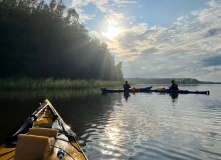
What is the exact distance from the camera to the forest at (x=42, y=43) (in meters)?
33.1

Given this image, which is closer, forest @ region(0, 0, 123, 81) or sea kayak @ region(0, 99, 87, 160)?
sea kayak @ region(0, 99, 87, 160)

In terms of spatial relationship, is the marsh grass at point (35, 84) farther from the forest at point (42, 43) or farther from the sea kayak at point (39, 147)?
the sea kayak at point (39, 147)

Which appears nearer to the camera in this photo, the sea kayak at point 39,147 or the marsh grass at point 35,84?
the sea kayak at point 39,147

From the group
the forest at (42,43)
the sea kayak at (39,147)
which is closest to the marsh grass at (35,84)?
the forest at (42,43)

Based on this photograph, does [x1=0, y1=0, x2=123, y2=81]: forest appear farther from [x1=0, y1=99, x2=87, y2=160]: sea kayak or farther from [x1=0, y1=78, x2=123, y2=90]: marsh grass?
[x1=0, y1=99, x2=87, y2=160]: sea kayak

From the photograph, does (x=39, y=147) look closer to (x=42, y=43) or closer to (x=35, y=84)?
(x=35, y=84)

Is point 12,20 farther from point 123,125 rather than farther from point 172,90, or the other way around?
point 123,125

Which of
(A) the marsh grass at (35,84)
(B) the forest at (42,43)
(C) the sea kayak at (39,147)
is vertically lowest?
(C) the sea kayak at (39,147)

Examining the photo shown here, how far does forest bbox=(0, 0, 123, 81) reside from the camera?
3309cm

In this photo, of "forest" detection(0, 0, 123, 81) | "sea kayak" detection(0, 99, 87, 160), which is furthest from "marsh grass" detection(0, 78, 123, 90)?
"sea kayak" detection(0, 99, 87, 160)

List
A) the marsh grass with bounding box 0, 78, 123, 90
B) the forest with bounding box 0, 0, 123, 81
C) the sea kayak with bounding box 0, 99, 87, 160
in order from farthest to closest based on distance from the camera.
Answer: the forest with bounding box 0, 0, 123, 81 → the marsh grass with bounding box 0, 78, 123, 90 → the sea kayak with bounding box 0, 99, 87, 160

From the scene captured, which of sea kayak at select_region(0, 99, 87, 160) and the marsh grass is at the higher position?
the marsh grass

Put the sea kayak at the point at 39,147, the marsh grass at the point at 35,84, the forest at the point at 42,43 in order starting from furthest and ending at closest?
the forest at the point at 42,43 < the marsh grass at the point at 35,84 < the sea kayak at the point at 39,147

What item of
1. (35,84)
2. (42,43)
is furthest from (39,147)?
(42,43)
